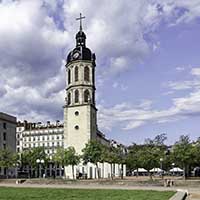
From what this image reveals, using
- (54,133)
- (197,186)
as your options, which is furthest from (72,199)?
(54,133)

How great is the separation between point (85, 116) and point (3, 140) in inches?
1002

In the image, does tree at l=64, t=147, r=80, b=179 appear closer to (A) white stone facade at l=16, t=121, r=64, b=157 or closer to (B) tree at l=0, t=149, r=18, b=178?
(B) tree at l=0, t=149, r=18, b=178

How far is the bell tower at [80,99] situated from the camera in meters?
105

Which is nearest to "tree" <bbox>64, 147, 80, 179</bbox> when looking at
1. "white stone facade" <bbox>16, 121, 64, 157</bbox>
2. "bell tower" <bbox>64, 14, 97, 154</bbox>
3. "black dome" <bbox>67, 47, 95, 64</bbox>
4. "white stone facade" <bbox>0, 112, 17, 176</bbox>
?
"bell tower" <bbox>64, 14, 97, 154</bbox>

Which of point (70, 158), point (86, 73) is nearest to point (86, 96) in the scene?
point (86, 73)

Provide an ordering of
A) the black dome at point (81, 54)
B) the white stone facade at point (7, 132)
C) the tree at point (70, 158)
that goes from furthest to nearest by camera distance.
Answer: the white stone facade at point (7, 132) < the black dome at point (81, 54) < the tree at point (70, 158)

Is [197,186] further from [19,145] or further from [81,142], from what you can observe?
[19,145]

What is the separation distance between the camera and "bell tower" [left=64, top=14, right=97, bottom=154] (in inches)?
4151

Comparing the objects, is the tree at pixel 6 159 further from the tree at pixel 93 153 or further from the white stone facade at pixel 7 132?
the tree at pixel 93 153

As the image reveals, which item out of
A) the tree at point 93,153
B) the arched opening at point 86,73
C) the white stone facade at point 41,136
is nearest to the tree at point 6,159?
the tree at point 93,153

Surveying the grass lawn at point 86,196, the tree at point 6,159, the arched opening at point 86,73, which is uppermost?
the arched opening at point 86,73

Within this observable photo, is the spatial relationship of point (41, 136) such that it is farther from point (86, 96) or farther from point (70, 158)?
point (70, 158)

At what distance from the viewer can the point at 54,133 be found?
173500mm

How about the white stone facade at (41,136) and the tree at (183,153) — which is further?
the white stone facade at (41,136)
